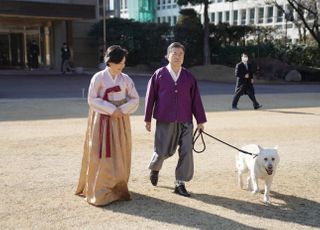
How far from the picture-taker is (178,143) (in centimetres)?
561

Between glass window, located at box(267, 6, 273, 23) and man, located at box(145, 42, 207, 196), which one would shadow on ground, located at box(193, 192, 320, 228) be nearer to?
man, located at box(145, 42, 207, 196)

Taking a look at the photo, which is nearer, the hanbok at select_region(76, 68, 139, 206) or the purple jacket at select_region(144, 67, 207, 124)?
the hanbok at select_region(76, 68, 139, 206)

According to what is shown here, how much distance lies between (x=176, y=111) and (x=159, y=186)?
109cm

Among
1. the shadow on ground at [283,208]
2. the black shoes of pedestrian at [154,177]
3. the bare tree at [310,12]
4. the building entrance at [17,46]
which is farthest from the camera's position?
the building entrance at [17,46]

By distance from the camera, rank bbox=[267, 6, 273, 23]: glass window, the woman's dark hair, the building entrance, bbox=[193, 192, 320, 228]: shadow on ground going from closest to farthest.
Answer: bbox=[193, 192, 320, 228]: shadow on ground < the woman's dark hair < the building entrance < bbox=[267, 6, 273, 23]: glass window

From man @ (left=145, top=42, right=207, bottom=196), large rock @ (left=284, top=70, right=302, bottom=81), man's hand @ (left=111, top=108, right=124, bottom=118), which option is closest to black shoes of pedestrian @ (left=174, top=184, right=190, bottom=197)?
man @ (left=145, top=42, right=207, bottom=196)

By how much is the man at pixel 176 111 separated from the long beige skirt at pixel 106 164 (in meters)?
0.45

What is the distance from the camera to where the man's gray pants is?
552cm

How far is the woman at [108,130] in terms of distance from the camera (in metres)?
5.14

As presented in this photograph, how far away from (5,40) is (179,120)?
27132mm

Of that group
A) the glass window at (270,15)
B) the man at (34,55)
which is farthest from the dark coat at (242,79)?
the glass window at (270,15)

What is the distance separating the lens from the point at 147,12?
7544 cm

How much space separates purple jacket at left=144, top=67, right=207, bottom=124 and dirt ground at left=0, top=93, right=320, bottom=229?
935mm

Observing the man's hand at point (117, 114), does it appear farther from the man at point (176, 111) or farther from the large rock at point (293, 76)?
the large rock at point (293, 76)
